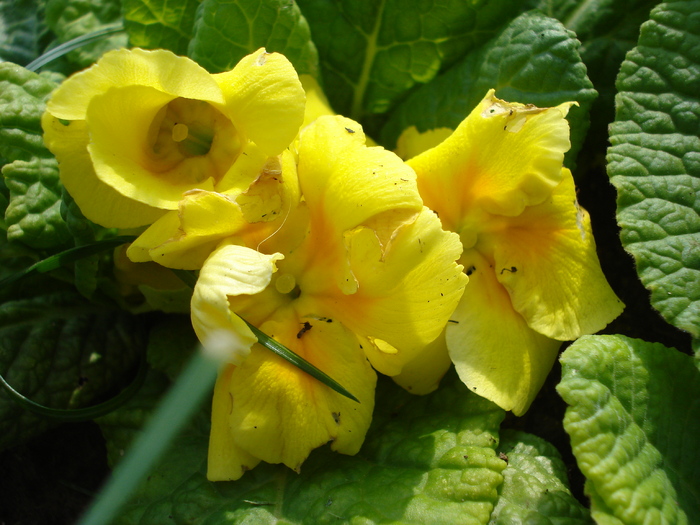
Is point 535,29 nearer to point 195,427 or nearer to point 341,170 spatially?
point 341,170

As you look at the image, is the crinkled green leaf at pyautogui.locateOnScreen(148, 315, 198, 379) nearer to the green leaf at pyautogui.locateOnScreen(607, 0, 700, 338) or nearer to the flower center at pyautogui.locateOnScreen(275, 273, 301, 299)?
the flower center at pyautogui.locateOnScreen(275, 273, 301, 299)

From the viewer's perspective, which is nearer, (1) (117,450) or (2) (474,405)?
Answer: (2) (474,405)

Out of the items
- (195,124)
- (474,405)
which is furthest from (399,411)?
(195,124)

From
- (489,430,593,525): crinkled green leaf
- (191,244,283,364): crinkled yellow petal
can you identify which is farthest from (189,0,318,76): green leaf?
(489,430,593,525): crinkled green leaf

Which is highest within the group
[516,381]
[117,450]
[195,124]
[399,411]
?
[195,124]

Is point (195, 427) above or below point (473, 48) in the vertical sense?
below

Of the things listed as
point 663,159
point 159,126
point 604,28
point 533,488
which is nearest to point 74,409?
point 159,126
